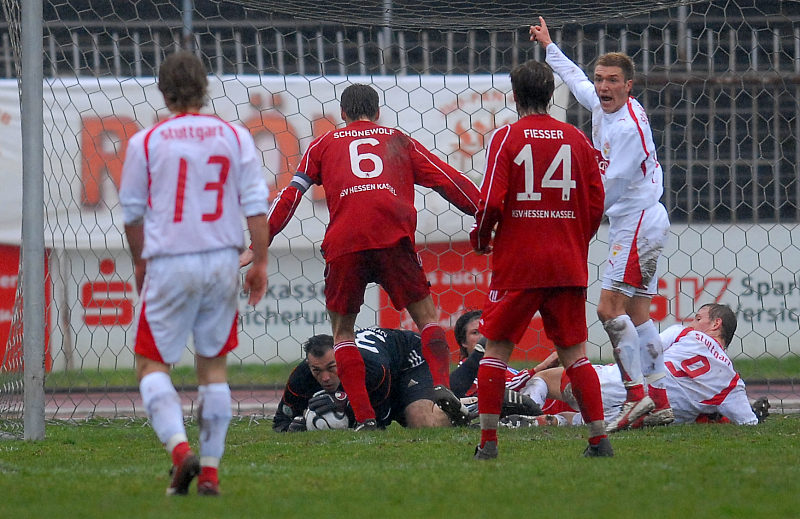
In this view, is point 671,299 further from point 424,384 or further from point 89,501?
point 89,501

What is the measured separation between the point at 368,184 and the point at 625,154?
1.44 m

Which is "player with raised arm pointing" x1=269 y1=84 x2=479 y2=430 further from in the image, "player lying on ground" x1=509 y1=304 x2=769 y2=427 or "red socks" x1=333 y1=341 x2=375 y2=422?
"player lying on ground" x1=509 y1=304 x2=769 y2=427

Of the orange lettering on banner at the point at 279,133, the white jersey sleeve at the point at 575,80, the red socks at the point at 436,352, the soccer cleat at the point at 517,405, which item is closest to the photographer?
the white jersey sleeve at the point at 575,80

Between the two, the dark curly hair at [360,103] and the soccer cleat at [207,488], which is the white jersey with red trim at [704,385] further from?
the soccer cleat at [207,488]

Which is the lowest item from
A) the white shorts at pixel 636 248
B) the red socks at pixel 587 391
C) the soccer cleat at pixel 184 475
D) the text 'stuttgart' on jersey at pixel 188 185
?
the soccer cleat at pixel 184 475

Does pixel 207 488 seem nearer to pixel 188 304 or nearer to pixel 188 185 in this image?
pixel 188 304

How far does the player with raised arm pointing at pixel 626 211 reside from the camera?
6.09 m

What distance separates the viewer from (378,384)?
693cm

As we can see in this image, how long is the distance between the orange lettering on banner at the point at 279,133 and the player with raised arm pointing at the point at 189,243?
226 inches

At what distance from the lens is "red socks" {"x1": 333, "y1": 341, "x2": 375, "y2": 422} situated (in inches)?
261

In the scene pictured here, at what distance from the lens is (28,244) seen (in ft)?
21.0

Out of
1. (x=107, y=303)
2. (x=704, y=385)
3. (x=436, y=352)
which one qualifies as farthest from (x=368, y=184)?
(x=107, y=303)

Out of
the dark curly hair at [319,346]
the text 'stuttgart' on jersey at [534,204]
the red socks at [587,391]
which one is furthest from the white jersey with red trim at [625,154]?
the dark curly hair at [319,346]

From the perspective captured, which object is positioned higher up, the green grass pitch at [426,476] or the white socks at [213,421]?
the white socks at [213,421]
